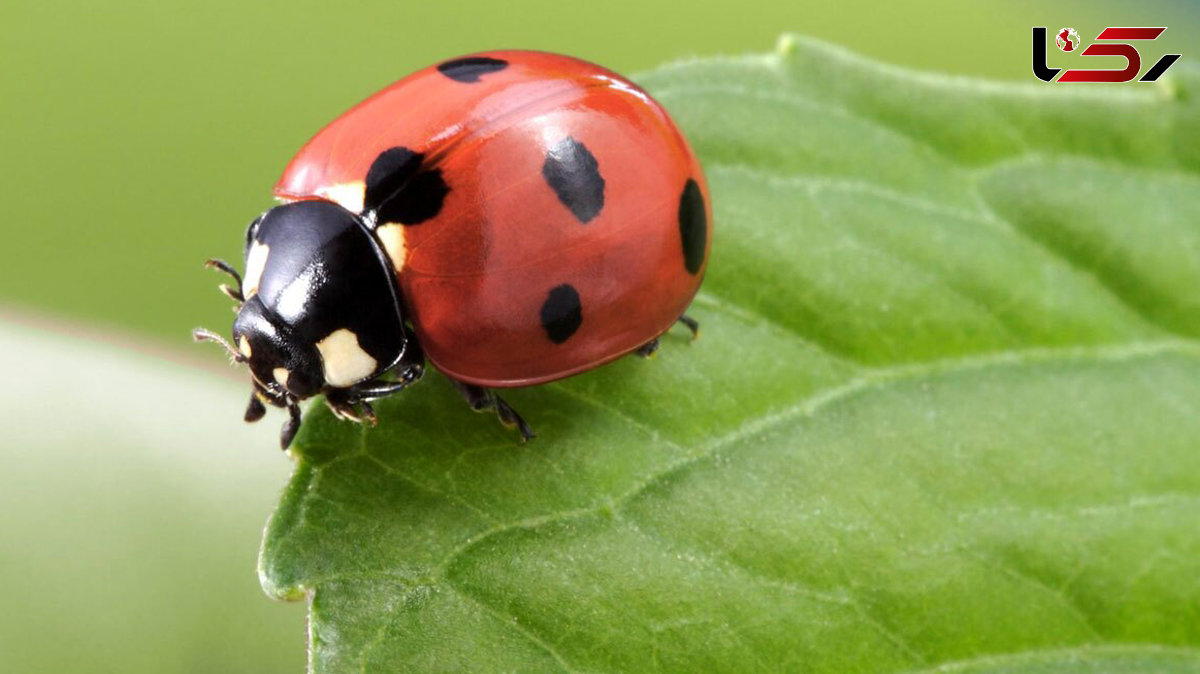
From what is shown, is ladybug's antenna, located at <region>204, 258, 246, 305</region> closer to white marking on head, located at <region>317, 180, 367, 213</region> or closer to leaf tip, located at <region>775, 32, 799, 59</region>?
white marking on head, located at <region>317, 180, 367, 213</region>

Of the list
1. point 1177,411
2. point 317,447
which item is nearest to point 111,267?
point 317,447

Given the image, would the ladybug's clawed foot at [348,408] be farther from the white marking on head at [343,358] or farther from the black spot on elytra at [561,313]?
the black spot on elytra at [561,313]

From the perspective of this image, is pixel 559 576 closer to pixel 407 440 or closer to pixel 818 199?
pixel 407 440

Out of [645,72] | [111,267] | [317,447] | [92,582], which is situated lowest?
[92,582]

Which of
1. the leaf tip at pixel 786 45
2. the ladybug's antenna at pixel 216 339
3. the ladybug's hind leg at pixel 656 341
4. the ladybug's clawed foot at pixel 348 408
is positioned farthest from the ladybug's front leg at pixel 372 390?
the leaf tip at pixel 786 45

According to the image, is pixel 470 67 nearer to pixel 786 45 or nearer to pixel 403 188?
pixel 403 188
